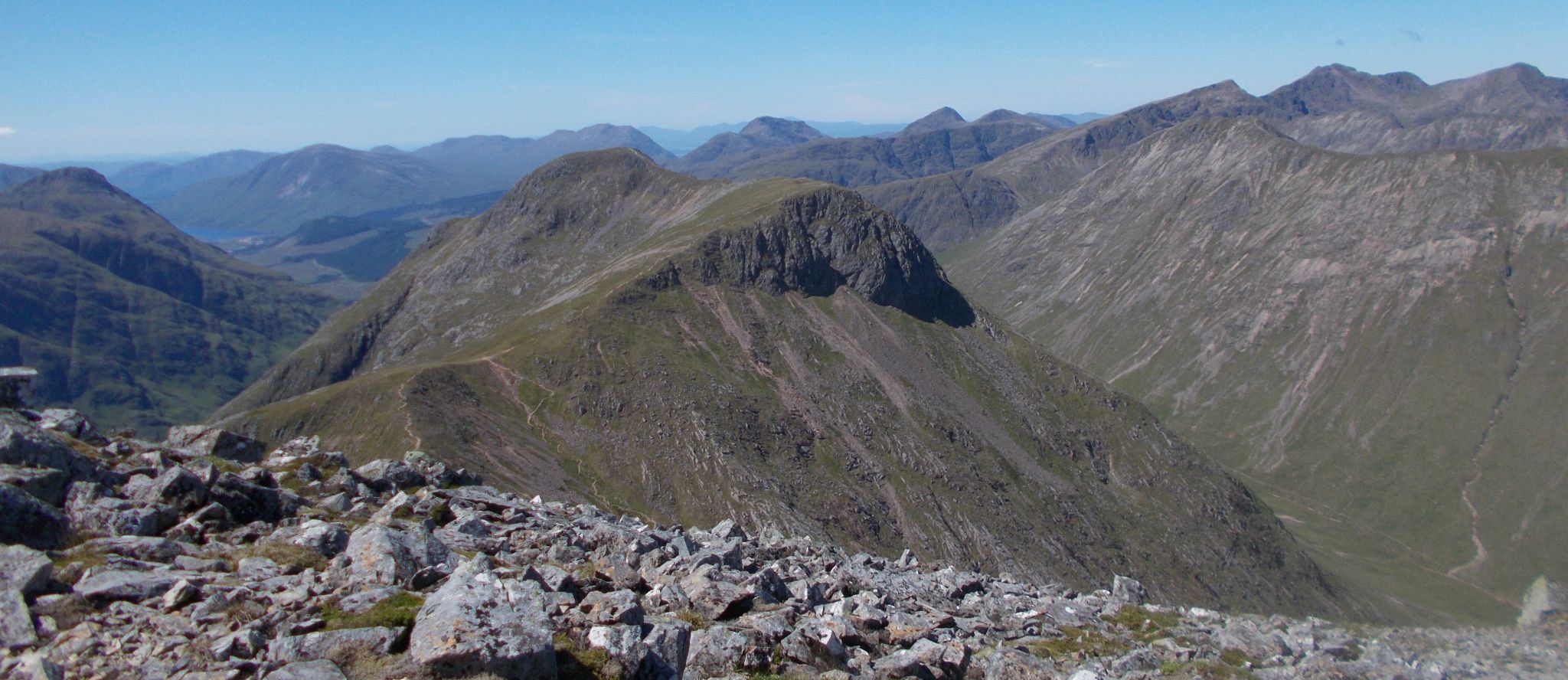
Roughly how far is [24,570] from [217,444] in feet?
62.0

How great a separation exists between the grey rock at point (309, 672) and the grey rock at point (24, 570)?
247 inches

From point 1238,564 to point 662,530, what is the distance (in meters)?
169

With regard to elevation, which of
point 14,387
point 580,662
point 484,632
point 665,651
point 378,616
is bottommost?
point 665,651

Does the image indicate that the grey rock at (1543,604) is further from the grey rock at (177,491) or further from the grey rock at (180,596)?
the grey rock at (177,491)

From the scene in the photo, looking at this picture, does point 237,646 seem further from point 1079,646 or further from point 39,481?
point 1079,646

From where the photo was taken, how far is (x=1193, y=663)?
27625mm

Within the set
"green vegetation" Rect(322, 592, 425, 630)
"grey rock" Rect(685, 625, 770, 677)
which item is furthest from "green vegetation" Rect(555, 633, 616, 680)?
"green vegetation" Rect(322, 592, 425, 630)

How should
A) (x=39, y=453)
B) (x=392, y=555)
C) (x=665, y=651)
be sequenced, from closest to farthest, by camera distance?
(x=665, y=651), (x=392, y=555), (x=39, y=453)

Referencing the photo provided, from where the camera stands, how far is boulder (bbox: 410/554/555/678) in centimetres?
1492

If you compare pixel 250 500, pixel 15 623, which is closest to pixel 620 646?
pixel 15 623

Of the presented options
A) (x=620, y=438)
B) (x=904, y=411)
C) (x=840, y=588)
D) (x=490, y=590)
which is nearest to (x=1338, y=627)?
(x=840, y=588)

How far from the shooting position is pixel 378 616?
16.7m

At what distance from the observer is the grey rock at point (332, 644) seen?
1521 centimetres

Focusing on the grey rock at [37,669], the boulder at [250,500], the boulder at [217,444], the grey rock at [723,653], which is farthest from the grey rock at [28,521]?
the grey rock at [723,653]
